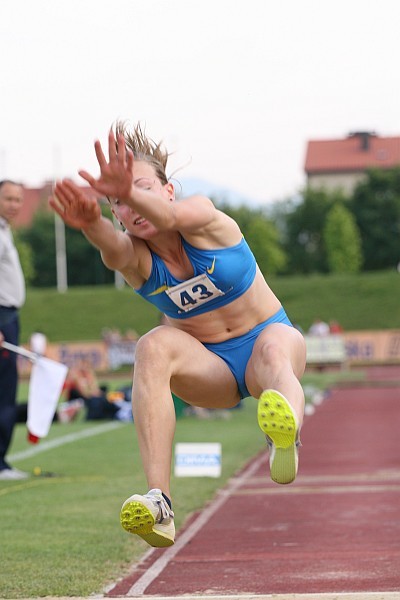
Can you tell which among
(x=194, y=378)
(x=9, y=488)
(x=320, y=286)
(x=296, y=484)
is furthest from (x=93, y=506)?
(x=320, y=286)

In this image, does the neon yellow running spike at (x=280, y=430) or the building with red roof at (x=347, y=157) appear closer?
the neon yellow running spike at (x=280, y=430)

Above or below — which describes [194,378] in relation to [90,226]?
below

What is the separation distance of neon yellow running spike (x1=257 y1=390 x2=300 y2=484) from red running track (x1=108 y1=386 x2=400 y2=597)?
2.91 ft

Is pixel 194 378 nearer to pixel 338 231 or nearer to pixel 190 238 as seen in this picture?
pixel 190 238

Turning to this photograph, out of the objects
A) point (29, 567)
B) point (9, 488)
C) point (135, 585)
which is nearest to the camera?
point (135, 585)

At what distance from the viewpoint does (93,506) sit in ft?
27.8

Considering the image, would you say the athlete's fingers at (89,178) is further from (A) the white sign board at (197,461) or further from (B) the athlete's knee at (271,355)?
(A) the white sign board at (197,461)

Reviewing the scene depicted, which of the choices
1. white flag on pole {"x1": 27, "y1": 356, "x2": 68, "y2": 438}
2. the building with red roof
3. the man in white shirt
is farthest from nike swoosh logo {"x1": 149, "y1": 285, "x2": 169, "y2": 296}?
the building with red roof

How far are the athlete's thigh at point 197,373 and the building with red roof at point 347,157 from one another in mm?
93391

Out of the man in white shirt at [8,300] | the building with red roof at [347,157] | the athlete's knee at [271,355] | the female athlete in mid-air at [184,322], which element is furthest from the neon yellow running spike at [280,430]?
the building with red roof at [347,157]

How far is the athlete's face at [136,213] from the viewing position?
4.96 meters

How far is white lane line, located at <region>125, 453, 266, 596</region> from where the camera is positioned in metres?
5.70

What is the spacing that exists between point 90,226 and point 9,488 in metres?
5.22

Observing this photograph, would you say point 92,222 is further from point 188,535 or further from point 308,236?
point 308,236
